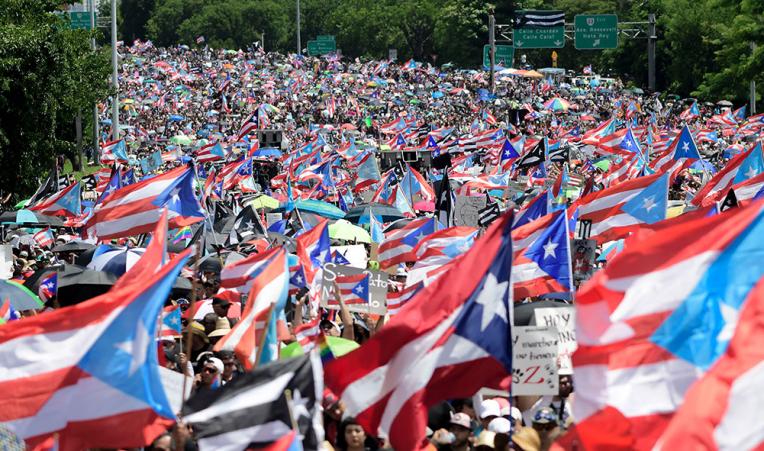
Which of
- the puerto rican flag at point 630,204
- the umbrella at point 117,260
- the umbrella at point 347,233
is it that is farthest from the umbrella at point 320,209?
the puerto rican flag at point 630,204

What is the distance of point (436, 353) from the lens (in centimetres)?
820

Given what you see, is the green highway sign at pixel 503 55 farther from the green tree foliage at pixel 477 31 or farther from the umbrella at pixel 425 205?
the umbrella at pixel 425 205

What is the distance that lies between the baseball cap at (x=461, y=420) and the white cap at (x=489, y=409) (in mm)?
781

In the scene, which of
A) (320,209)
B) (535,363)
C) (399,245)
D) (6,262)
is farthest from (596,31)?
(535,363)

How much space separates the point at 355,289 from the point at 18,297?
2.84m

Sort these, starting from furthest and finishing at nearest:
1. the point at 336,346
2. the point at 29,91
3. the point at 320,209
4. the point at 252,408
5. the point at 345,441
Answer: the point at 29,91
the point at 320,209
the point at 336,346
the point at 345,441
the point at 252,408

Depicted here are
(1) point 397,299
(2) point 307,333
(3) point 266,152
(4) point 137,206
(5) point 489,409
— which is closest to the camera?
(5) point 489,409

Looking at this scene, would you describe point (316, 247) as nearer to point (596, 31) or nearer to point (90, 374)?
point (90, 374)

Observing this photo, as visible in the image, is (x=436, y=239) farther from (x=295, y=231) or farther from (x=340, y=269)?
(x=295, y=231)

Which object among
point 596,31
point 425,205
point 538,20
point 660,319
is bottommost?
point 425,205

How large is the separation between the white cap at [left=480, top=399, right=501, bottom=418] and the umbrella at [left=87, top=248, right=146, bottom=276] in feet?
20.3

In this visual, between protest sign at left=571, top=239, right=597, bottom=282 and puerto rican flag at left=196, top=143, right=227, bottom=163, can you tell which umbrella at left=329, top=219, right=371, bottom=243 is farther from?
puerto rican flag at left=196, top=143, right=227, bottom=163

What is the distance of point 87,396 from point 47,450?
0.68 m

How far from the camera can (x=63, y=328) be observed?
805 centimetres
